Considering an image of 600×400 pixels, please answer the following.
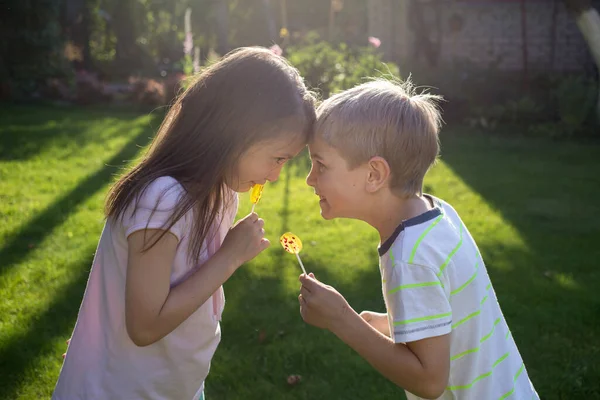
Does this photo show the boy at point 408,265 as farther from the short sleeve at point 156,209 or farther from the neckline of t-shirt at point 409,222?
the short sleeve at point 156,209

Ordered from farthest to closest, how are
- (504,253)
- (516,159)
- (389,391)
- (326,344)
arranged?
(516,159) < (504,253) < (326,344) < (389,391)

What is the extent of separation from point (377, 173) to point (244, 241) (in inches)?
16.9

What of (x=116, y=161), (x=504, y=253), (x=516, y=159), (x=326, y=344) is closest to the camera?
(x=326, y=344)

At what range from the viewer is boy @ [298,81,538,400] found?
5.76 ft

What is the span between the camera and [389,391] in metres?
3.31

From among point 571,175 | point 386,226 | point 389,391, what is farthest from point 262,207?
point 386,226

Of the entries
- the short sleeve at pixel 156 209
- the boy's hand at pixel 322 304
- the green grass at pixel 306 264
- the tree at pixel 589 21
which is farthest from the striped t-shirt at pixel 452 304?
the tree at pixel 589 21

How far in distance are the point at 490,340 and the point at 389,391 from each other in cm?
148

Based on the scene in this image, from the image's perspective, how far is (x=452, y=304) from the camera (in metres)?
1.85

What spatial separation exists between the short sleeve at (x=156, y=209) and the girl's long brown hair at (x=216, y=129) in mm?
30

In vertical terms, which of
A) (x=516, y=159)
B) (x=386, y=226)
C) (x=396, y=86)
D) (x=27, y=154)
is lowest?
(x=516, y=159)

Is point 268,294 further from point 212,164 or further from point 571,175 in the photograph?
point 571,175

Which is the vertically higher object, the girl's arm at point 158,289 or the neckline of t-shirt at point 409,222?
the neckline of t-shirt at point 409,222

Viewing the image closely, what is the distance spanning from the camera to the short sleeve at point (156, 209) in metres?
1.81
